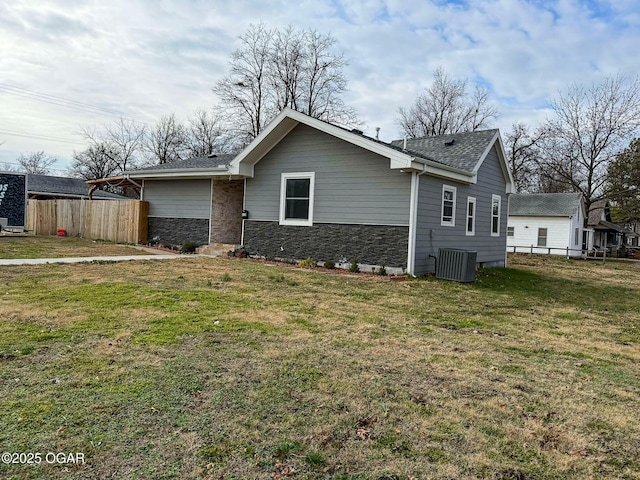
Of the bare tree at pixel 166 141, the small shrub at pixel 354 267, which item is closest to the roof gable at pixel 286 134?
the small shrub at pixel 354 267

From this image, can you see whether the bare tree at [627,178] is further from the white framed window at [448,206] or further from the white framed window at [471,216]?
Result: the white framed window at [448,206]

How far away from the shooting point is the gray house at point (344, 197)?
11.3 metres

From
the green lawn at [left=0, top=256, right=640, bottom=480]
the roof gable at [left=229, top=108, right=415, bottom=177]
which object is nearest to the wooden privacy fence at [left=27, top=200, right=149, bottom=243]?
the roof gable at [left=229, top=108, right=415, bottom=177]

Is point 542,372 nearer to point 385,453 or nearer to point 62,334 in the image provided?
point 385,453

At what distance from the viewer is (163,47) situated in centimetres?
1700

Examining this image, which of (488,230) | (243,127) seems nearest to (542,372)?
(488,230)

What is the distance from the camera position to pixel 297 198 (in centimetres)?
1305

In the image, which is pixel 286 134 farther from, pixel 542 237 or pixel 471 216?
pixel 542 237

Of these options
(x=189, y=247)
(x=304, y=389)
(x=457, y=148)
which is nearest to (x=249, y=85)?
(x=189, y=247)

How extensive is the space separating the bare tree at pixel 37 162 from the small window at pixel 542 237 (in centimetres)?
5267

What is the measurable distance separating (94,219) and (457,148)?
14450mm

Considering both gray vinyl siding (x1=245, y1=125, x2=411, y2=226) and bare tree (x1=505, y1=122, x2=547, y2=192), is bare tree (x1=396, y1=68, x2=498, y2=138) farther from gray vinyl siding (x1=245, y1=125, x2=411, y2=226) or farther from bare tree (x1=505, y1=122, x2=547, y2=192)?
gray vinyl siding (x1=245, y1=125, x2=411, y2=226)

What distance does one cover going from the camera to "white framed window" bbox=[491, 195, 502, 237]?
1562 cm

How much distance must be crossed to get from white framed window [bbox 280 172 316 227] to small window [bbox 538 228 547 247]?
23.1 meters
